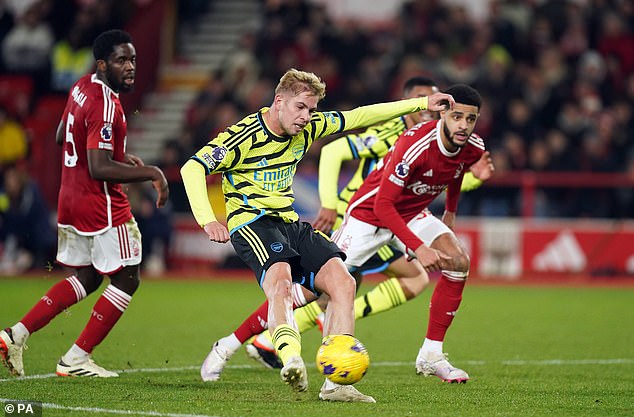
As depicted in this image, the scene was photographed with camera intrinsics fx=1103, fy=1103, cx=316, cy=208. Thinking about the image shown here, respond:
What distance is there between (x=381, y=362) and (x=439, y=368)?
1128 millimetres

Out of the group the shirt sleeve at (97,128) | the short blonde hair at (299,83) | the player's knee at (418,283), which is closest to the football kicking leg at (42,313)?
the shirt sleeve at (97,128)

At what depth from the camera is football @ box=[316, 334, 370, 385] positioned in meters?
6.42

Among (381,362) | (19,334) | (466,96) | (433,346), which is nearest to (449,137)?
(466,96)

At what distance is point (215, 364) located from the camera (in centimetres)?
783

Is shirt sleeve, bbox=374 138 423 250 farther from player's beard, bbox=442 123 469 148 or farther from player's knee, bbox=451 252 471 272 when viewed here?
player's knee, bbox=451 252 471 272

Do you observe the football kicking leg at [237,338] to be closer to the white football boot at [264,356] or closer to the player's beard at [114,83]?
the white football boot at [264,356]

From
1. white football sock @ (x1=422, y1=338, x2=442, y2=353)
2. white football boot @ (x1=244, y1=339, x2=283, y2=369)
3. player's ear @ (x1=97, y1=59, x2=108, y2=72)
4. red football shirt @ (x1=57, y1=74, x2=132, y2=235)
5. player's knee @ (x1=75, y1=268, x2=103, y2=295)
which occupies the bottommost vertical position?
white football boot @ (x1=244, y1=339, x2=283, y2=369)

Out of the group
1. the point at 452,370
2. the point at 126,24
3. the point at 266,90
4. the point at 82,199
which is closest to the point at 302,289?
the point at 452,370

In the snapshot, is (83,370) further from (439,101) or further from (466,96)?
(466,96)

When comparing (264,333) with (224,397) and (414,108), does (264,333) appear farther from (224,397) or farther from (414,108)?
(414,108)

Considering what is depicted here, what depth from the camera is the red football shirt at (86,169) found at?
7.84 meters

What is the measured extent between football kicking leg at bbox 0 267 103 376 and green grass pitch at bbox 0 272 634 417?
16 centimetres

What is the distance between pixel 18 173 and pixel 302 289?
Result: 1075 cm

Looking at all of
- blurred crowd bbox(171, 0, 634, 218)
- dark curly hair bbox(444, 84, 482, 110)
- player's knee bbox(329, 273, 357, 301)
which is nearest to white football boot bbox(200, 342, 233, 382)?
player's knee bbox(329, 273, 357, 301)
